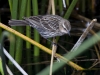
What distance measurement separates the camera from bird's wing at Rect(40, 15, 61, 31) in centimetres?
425

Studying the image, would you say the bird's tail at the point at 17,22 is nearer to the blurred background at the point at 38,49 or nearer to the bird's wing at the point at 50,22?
the blurred background at the point at 38,49

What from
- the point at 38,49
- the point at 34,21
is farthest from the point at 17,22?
the point at 38,49

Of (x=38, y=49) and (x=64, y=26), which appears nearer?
(x=64, y=26)

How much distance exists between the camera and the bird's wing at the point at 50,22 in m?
4.25

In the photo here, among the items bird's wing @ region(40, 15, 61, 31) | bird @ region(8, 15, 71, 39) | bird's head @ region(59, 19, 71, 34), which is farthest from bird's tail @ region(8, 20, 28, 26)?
bird's head @ region(59, 19, 71, 34)

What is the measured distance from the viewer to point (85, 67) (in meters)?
4.36

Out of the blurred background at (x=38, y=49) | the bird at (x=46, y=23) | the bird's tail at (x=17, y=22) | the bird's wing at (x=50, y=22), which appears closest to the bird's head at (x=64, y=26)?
the bird at (x=46, y=23)

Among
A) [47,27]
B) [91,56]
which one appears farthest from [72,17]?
[47,27]

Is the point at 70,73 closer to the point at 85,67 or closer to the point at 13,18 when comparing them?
the point at 85,67

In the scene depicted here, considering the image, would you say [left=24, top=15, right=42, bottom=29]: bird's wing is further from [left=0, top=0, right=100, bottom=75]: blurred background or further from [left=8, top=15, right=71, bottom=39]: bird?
[left=0, top=0, right=100, bottom=75]: blurred background

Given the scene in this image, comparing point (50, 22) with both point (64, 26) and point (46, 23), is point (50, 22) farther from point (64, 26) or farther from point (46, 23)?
point (64, 26)

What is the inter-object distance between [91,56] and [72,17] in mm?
1542

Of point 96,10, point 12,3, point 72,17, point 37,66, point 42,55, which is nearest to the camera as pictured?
point 12,3

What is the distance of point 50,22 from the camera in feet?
14.1
